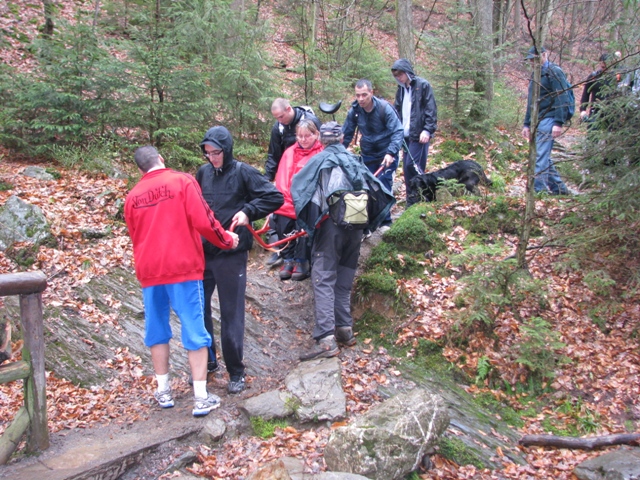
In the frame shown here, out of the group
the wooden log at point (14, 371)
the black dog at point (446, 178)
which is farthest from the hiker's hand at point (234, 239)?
the black dog at point (446, 178)

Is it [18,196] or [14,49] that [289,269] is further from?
[14,49]

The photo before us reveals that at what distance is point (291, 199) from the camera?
6066 millimetres

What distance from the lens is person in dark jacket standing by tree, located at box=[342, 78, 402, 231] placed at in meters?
6.66

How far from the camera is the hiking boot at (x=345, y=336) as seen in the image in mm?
5512

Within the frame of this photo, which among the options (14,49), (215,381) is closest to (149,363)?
(215,381)

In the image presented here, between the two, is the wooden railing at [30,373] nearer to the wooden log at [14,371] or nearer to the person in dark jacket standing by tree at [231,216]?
the wooden log at [14,371]

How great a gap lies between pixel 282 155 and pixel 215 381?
3031 mm

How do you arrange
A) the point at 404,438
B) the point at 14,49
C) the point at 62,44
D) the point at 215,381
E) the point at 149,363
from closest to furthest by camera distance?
the point at 404,438 → the point at 215,381 → the point at 149,363 → the point at 62,44 → the point at 14,49

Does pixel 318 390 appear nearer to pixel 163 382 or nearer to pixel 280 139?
pixel 163 382

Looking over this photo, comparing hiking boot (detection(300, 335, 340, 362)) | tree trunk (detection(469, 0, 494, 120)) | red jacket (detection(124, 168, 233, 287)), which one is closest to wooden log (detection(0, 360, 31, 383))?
red jacket (detection(124, 168, 233, 287))

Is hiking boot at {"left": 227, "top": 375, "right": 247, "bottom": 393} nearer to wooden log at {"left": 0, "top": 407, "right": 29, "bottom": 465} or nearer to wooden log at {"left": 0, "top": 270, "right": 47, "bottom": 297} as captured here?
wooden log at {"left": 0, "top": 407, "right": 29, "bottom": 465}

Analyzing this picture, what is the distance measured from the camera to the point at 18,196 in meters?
7.14

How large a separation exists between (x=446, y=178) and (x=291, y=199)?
10.7 feet

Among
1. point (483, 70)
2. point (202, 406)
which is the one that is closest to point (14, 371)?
point (202, 406)
